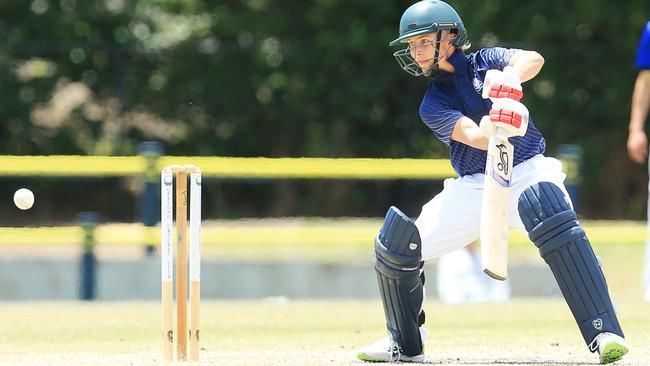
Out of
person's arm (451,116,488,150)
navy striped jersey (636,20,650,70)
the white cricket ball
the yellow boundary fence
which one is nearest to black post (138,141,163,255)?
the yellow boundary fence

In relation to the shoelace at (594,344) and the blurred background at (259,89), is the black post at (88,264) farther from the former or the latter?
the shoelace at (594,344)

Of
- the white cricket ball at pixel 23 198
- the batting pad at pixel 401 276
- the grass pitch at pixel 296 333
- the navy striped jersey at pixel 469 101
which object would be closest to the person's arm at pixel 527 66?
the navy striped jersey at pixel 469 101

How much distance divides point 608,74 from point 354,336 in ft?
28.1

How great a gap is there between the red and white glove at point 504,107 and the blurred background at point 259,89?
9218 mm

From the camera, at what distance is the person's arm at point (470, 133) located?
19.5ft

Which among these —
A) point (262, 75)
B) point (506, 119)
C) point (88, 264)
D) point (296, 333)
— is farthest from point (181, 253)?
point (262, 75)

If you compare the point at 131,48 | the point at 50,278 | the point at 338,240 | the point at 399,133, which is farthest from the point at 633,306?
the point at 131,48

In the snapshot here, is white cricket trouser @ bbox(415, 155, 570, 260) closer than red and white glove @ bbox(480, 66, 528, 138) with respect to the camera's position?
A: No

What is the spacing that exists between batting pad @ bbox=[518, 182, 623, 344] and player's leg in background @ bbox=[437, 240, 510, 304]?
4.72 metres

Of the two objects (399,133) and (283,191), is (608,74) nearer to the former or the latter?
(399,133)

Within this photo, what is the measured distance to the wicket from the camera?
233 inches

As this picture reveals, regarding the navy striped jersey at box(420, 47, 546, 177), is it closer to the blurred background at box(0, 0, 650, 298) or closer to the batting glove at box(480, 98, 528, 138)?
the batting glove at box(480, 98, 528, 138)

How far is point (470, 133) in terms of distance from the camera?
19.6ft

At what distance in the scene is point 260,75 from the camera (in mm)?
15688
